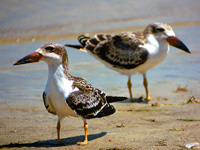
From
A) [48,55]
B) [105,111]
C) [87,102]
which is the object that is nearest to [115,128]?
[105,111]

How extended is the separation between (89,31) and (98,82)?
20.8 feet

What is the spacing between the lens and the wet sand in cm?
512

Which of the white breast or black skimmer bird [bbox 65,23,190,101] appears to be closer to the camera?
the white breast

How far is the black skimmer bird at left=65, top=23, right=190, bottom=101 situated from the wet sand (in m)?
0.52

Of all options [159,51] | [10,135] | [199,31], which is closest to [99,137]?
[10,135]

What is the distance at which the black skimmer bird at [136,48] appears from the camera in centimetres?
781

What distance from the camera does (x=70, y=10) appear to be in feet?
56.7

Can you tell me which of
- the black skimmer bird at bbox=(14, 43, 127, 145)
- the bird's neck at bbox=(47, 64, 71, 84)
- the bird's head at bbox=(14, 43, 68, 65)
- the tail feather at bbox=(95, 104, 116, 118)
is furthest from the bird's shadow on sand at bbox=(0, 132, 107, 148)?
the bird's head at bbox=(14, 43, 68, 65)

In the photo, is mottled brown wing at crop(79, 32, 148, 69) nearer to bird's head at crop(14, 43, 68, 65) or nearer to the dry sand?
the dry sand

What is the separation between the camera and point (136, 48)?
7977 mm

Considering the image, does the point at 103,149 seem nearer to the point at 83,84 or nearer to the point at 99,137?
the point at 99,137

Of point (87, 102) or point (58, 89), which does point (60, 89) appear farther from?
point (87, 102)

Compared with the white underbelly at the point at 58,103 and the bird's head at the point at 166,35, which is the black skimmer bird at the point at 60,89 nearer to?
the white underbelly at the point at 58,103

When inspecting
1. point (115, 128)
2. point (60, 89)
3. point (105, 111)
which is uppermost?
point (60, 89)
